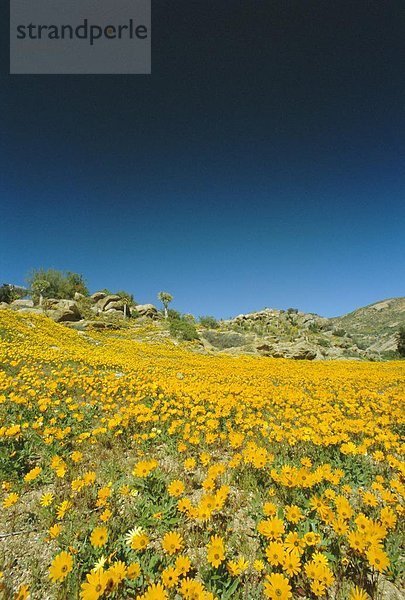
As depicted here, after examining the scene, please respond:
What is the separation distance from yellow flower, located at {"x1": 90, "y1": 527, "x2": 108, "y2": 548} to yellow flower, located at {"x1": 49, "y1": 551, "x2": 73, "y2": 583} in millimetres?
272

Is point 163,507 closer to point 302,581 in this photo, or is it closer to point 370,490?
point 302,581

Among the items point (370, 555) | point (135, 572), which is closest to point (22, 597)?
point (135, 572)

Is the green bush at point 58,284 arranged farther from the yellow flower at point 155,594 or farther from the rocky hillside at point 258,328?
the yellow flower at point 155,594

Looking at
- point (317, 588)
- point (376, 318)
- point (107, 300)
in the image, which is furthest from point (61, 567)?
point (376, 318)

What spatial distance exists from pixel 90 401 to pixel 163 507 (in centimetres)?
475

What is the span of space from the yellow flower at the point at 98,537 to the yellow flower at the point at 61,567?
0.27 m

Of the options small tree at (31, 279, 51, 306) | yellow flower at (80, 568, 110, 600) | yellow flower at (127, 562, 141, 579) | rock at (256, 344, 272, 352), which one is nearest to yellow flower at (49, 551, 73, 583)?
yellow flower at (80, 568, 110, 600)

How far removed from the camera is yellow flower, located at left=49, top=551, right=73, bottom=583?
2.17 metres

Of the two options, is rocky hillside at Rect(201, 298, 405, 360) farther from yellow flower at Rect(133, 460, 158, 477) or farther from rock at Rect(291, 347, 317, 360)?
yellow flower at Rect(133, 460, 158, 477)

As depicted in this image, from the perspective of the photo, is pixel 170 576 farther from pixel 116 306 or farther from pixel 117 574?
pixel 116 306

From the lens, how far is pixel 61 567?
7.25ft

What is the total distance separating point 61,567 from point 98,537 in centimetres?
37

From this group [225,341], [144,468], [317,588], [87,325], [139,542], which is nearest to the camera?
[317,588]

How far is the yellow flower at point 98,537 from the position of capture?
2.49 metres
